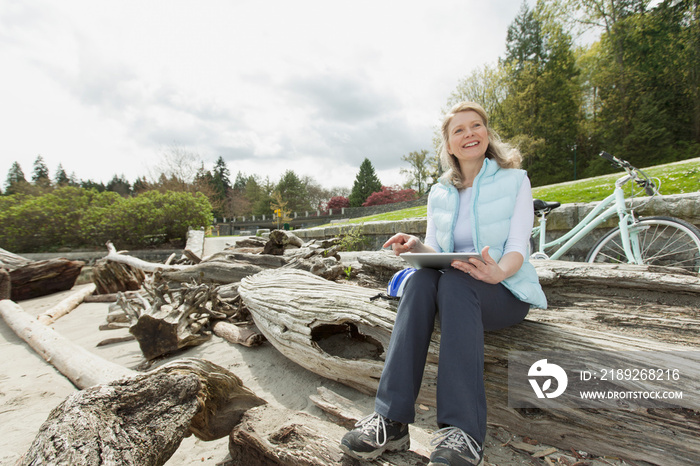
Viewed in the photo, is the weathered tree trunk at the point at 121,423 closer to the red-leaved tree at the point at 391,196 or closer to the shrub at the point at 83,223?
the shrub at the point at 83,223

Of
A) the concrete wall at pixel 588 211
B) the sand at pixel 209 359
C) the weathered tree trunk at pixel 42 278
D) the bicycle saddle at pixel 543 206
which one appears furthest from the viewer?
the weathered tree trunk at pixel 42 278

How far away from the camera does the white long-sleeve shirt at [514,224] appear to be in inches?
68.2

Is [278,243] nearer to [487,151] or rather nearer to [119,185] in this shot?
[487,151]

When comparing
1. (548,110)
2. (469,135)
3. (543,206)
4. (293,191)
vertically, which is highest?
(548,110)

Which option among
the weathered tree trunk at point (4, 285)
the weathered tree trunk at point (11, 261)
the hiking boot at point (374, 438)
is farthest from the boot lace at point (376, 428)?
the weathered tree trunk at point (11, 261)

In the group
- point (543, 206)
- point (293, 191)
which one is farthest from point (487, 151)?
point (293, 191)

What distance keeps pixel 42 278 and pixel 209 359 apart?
8021 mm

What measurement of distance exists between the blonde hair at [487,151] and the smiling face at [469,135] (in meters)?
0.04

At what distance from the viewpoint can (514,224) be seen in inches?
69.6

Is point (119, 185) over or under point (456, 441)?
over

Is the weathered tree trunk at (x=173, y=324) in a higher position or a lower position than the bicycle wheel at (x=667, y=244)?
lower

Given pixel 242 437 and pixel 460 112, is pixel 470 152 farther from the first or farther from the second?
pixel 242 437

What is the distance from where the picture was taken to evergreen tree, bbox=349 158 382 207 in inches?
1828

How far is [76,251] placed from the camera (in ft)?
40.9
